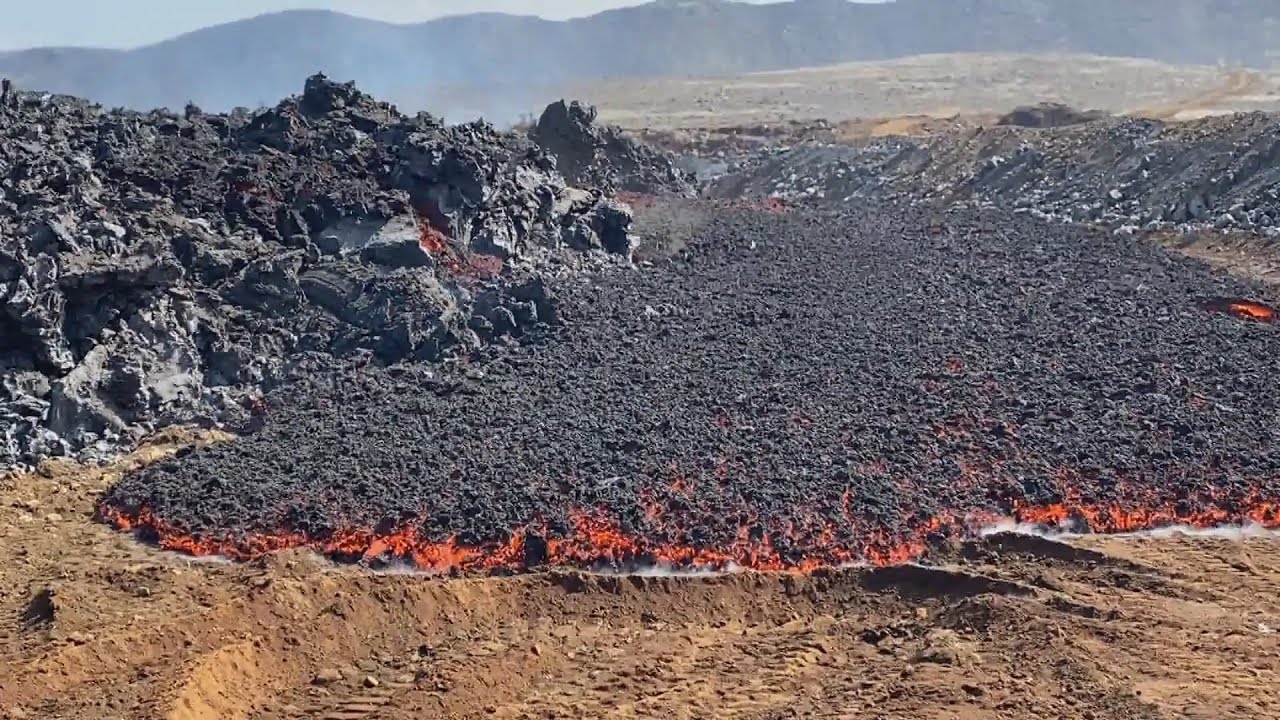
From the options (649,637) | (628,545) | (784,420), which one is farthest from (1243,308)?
(649,637)

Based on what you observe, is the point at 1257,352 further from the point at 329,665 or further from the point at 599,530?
the point at 329,665

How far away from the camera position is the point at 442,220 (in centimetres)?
2205

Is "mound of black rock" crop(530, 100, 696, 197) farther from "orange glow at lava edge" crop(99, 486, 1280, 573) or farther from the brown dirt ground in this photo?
the brown dirt ground

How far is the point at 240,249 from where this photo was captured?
17.9 meters

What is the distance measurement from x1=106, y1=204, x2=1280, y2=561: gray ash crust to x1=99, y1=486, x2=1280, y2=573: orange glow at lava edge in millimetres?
125

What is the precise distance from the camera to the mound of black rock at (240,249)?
14500 millimetres

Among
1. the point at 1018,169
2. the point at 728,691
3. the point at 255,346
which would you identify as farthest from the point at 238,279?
the point at 1018,169

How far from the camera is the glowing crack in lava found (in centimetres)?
1894

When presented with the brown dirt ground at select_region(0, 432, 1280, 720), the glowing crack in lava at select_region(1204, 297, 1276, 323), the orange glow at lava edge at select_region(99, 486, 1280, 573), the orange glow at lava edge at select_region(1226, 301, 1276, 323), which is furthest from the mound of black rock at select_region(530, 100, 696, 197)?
the brown dirt ground at select_region(0, 432, 1280, 720)

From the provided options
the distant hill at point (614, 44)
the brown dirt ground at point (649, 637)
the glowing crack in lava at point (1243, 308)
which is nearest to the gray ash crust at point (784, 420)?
the glowing crack in lava at point (1243, 308)

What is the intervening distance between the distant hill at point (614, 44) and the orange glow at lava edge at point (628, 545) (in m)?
93.4

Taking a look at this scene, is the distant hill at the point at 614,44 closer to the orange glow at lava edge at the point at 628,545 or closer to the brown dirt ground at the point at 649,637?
the orange glow at lava edge at the point at 628,545

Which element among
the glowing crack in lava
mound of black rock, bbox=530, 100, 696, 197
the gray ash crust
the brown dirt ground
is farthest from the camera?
mound of black rock, bbox=530, 100, 696, 197

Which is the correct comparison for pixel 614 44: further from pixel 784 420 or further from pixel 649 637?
pixel 649 637
